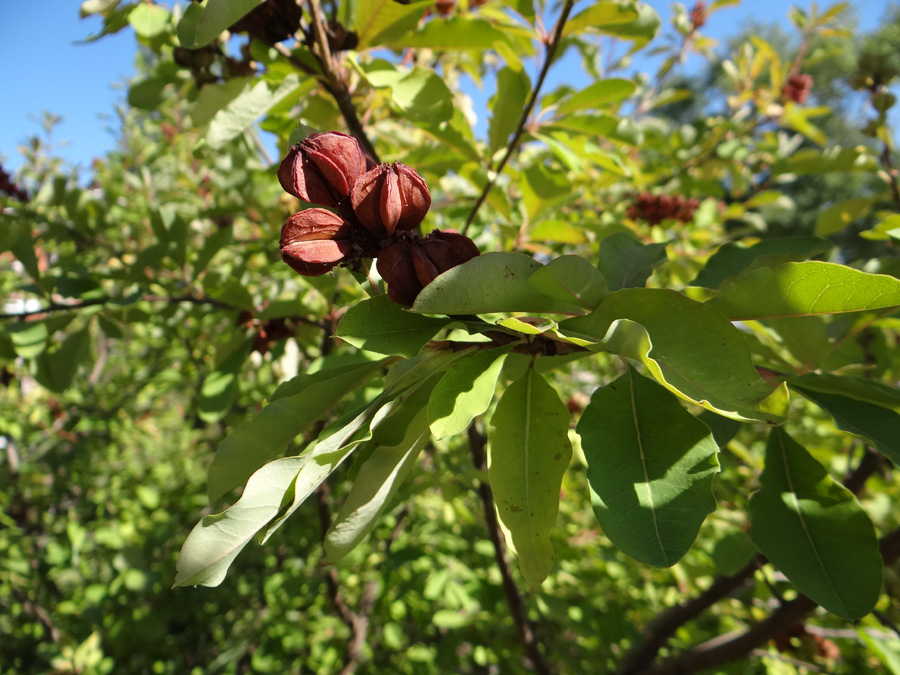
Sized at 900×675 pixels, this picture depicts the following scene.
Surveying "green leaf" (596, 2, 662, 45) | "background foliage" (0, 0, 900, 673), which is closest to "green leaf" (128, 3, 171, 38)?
"background foliage" (0, 0, 900, 673)

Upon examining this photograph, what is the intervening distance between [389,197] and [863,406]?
2.30 feet

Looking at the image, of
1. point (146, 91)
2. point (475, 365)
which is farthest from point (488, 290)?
point (146, 91)

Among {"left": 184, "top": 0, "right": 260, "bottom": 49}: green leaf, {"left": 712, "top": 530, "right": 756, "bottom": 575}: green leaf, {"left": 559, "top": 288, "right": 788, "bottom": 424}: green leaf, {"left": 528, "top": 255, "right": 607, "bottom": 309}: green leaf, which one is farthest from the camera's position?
{"left": 712, "top": 530, "right": 756, "bottom": 575}: green leaf

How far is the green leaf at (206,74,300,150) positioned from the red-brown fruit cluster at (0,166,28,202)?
1994 millimetres

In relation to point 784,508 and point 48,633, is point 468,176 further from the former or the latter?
point 48,633

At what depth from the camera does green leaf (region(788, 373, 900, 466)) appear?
2.24ft

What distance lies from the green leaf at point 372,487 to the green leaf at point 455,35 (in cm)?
96

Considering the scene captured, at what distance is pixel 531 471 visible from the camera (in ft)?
2.27

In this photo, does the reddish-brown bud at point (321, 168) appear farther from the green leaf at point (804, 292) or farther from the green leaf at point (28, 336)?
the green leaf at point (28, 336)

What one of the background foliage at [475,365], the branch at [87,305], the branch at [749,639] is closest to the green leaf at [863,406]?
the background foliage at [475,365]

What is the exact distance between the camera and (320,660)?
246 cm

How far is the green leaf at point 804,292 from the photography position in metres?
0.58

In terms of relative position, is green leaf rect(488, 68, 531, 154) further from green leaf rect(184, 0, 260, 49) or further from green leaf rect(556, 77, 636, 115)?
green leaf rect(184, 0, 260, 49)

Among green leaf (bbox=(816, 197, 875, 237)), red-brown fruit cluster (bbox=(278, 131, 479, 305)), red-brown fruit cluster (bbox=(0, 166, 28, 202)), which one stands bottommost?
green leaf (bbox=(816, 197, 875, 237))
